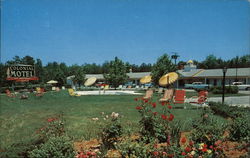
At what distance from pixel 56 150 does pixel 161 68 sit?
20.7 m

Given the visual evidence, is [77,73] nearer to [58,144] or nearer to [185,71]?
[185,71]

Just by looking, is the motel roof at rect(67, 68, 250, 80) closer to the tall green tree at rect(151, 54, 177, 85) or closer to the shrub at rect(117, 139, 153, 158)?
the tall green tree at rect(151, 54, 177, 85)

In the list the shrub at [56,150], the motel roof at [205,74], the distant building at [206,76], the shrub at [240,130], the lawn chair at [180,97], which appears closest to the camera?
the shrub at [56,150]

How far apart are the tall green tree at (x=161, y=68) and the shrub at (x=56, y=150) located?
64.7 feet

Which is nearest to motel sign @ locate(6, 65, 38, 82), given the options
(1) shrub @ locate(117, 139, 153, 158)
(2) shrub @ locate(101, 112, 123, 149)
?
(2) shrub @ locate(101, 112, 123, 149)

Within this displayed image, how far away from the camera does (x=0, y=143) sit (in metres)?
4.50

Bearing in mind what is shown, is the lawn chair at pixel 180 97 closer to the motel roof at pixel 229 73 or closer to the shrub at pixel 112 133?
the shrub at pixel 112 133

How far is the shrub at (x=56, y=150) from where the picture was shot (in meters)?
→ 2.82

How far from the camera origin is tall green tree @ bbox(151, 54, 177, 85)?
22.4 metres

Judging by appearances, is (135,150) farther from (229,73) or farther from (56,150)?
(229,73)

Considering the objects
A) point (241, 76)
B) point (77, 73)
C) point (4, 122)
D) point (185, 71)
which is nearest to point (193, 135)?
point (4, 122)

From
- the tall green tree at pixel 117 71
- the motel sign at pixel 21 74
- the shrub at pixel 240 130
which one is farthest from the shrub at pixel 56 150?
the tall green tree at pixel 117 71

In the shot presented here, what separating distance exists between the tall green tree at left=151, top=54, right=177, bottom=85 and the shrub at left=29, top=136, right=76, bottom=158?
19732 mm

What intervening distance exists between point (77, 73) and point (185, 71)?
2571 cm
